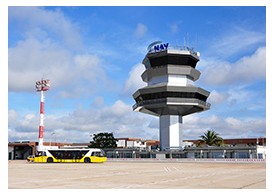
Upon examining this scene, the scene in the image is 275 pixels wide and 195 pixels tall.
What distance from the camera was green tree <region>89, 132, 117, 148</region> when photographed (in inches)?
4227

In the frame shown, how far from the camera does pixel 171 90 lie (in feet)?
237

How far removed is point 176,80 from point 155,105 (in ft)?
23.7

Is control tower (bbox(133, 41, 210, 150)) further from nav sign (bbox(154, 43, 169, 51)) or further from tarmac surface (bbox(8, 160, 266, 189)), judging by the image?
tarmac surface (bbox(8, 160, 266, 189))

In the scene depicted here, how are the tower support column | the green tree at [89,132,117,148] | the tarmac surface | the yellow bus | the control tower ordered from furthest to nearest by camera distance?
the green tree at [89,132,117,148] → the tower support column → the control tower → the yellow bus → the tarmac surface

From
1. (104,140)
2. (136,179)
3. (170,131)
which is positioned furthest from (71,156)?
(104,140)

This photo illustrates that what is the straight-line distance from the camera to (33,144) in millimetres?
102750

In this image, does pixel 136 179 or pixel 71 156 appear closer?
pixel 136 179

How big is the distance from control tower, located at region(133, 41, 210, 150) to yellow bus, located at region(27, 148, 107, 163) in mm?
20623

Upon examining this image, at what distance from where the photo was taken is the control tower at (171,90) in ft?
240

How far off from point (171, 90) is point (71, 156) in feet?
84.6

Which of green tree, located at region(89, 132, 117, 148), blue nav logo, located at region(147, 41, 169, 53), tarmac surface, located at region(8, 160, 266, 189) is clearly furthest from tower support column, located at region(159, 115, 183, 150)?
tarmac surface, located at region(8, 160, 266, 189)

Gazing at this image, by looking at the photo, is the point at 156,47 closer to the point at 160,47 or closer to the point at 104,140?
the point at 160,47
